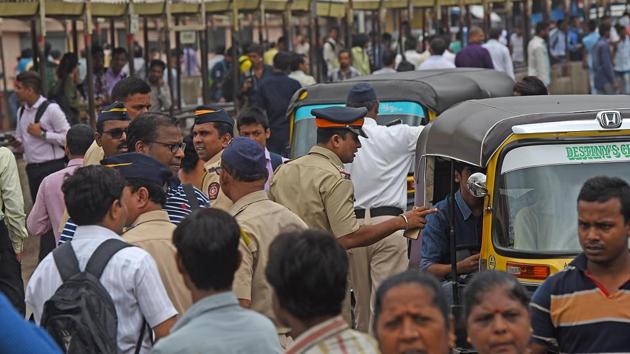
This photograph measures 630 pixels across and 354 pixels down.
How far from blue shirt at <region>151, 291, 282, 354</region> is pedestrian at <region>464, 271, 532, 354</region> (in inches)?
25.2

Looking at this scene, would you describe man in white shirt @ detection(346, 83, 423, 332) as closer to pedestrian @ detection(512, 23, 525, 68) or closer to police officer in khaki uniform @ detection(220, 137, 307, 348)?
police officer in khaki uniform @ detection(220, 137, 307, 348)

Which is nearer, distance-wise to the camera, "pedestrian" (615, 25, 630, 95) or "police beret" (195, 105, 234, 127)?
"police beret" (195, 105, 234, 127)

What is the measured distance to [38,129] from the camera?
13055 millimetres

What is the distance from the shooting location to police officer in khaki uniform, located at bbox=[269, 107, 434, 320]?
7.76 m

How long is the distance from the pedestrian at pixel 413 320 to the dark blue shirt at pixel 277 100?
11.2 meters

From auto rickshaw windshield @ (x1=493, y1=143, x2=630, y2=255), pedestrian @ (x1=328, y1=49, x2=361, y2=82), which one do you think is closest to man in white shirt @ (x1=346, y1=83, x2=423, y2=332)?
auto rickshaw windshield @ (x1=493, y1=143, x2=630, y2=255)

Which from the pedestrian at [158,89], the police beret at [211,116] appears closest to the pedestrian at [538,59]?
the pedestrian at [158,89]

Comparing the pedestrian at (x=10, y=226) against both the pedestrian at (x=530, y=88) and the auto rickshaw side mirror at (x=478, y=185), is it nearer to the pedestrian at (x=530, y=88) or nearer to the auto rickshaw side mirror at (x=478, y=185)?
the auto rickshaw side mirror at (x=478, y=185)

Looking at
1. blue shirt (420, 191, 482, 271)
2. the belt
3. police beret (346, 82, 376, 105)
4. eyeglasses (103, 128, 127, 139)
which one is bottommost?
the belt

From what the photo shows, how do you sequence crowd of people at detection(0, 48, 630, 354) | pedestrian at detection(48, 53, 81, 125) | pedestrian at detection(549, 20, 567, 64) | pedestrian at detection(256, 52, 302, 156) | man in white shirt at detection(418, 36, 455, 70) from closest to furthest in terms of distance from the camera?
1. crowd of people at detection(0, 48, 630, 354)
2. pedestrian at detection(256, 52, 302, 156)
3. pedestrian at detection(48, 53, 81, 125)
4. man in white shirt at detection(418, 36, 455, 70)
5. pedestrian at detection(549, 20, 567, 64)

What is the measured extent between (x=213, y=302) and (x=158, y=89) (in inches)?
572

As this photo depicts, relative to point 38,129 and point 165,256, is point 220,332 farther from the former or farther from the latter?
point 38,129

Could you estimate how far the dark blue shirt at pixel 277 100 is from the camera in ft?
50.9

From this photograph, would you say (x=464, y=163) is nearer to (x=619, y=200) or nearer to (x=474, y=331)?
(x=619, y=200)
